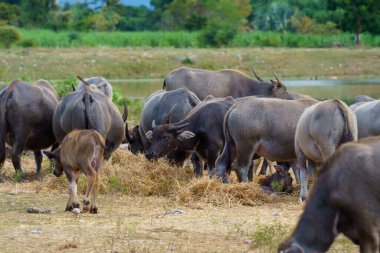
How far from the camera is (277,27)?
79.0 meters

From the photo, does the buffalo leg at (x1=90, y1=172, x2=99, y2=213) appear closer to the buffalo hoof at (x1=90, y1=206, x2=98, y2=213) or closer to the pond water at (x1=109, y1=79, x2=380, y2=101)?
the buffalo hoof at (x1=90, y1=206, x2=98, y2=213)

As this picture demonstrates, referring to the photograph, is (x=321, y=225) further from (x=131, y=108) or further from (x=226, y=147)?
(x=131, y=108)

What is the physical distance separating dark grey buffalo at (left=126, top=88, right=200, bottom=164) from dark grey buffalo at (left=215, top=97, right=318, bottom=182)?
59.4 inches

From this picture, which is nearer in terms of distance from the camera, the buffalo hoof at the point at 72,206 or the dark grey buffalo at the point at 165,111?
the buffalo hoof at the point at 72,206

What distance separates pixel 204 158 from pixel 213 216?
130 inches

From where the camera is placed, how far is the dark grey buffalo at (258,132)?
1295cm

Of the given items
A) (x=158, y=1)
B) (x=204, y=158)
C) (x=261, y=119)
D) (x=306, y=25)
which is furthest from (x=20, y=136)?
(x=158, y=1)

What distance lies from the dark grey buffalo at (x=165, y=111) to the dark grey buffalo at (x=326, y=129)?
279 cm

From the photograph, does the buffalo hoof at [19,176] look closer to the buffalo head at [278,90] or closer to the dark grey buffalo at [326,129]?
the dark grey buffalo at [326,129]

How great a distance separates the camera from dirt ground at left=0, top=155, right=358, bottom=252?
8.94 metres

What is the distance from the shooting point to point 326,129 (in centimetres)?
1184

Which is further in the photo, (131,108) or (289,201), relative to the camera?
(131,108)

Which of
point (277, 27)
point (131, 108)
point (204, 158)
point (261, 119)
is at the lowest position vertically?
point (277, 27)

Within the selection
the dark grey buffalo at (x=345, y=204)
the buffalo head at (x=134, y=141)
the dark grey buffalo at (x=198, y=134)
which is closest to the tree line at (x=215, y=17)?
the buffalo head at (x=134, y=141)
